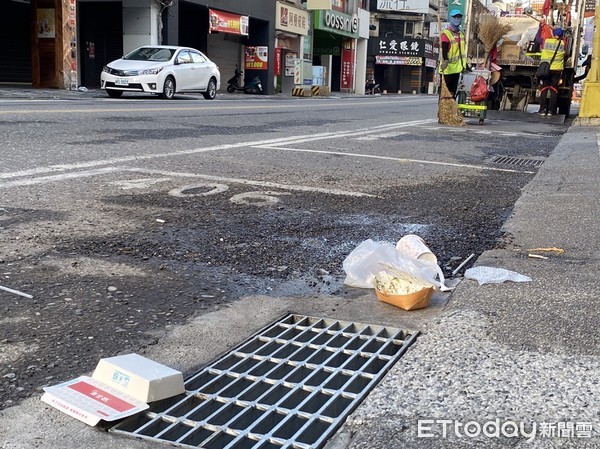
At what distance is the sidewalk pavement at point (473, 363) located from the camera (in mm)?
1845

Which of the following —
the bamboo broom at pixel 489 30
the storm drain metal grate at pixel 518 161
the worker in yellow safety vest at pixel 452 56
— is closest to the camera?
the storm drain metal grate at pixel 518 161

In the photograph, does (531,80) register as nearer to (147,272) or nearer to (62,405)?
(147,272)

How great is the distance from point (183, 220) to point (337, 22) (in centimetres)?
4219

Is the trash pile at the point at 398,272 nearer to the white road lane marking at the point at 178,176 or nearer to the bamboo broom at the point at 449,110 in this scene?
the white road lane marking at the point at 178,176

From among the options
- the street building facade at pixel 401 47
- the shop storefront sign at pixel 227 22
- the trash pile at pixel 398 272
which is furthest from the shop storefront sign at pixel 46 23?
the street building facade at pixel 401 47

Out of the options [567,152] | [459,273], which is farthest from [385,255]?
[567,152]

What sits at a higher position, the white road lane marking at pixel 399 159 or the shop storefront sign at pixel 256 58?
the shop storefront sign at pixel 256 58

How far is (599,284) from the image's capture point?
3.09 m

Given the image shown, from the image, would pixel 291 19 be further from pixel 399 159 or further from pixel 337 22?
pixel 399 159

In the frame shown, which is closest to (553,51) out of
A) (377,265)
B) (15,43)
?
(377,265)

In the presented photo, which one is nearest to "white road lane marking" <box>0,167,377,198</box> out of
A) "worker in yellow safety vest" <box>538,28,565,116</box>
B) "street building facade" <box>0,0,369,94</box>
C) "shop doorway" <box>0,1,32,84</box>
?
"worker in yellow safety vest" <box>538,28,565,116</box>

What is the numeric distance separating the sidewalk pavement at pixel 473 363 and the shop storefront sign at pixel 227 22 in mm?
26430

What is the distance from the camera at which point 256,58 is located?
33344mm

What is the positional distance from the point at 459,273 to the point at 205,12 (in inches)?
1186
